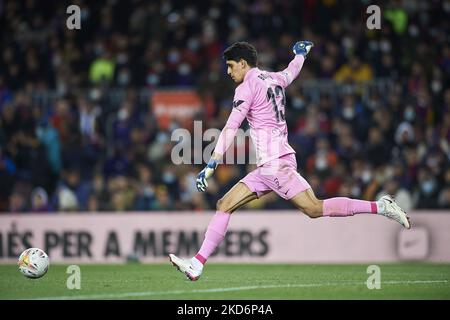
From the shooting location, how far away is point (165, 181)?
18.3m

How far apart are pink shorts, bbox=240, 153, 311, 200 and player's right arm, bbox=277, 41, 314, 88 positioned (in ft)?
2.83

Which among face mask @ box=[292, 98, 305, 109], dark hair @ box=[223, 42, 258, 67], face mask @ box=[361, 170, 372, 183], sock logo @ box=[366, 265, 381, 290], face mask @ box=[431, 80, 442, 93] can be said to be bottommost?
sock logo @ box=[366, 265, 381, 290]

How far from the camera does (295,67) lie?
37.2 ft

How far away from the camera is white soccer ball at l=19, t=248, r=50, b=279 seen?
11445mm

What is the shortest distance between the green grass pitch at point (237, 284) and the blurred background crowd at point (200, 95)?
3884 mm

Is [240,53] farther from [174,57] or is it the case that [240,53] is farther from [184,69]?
[174,57]

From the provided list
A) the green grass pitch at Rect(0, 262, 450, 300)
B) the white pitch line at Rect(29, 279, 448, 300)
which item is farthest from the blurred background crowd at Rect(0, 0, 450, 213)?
the white pitch line at Rect(29, 279, 448, 300)

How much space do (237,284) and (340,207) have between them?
4.89ft

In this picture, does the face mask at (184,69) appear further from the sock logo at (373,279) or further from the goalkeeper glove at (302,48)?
the goalkeeper glove at (302,48)

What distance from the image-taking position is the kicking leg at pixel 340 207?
10.6 m

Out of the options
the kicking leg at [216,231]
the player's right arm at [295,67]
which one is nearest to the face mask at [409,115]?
the player's right arm at [295,67]

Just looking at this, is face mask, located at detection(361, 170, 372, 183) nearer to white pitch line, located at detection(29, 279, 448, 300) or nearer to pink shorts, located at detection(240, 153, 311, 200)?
white pitch line, located at detection(29, 279, 448, 300)

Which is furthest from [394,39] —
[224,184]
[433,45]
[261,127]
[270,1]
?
[261,127]

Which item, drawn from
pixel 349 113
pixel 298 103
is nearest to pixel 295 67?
pixel 349 113
